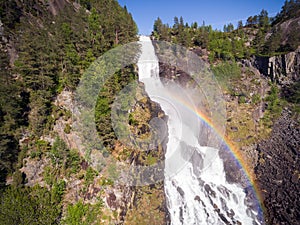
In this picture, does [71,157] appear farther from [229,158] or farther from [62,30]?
[229,158]

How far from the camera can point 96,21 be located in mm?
34844

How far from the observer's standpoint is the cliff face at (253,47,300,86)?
146 feet

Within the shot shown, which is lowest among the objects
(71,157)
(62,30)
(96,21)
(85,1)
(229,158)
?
(229,158)

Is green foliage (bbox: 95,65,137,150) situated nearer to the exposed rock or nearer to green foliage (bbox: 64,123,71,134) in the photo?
green foliage (bbox: 64,123,71,134)

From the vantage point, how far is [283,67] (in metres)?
46.0

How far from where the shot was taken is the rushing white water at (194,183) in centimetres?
2458

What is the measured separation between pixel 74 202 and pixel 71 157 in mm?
4713

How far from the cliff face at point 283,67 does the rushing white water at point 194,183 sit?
2829cm

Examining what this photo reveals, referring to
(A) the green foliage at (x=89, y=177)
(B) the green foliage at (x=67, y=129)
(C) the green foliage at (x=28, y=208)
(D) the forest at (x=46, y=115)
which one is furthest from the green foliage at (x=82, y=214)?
(B) the green foliage at (x=67, y=129)

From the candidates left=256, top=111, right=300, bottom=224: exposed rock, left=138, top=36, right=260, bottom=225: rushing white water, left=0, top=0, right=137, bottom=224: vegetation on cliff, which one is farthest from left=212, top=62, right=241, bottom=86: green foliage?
left=0, top=0, right=137, bottom=224: vegetation on cliff

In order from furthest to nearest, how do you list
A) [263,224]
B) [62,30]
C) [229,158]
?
[229,158] → [62,30] → [263,224]

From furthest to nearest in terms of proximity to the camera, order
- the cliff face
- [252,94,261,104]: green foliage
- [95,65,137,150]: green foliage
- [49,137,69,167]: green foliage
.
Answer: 1. the cliff face
2. [252,94,261,104]: green foliage
3. [95,65,137,150]: green foliage
4. [49,137,69,167]: green foliage

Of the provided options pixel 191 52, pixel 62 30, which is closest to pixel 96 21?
pixel 62 30

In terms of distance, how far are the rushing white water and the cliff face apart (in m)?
Answer: 28.3
